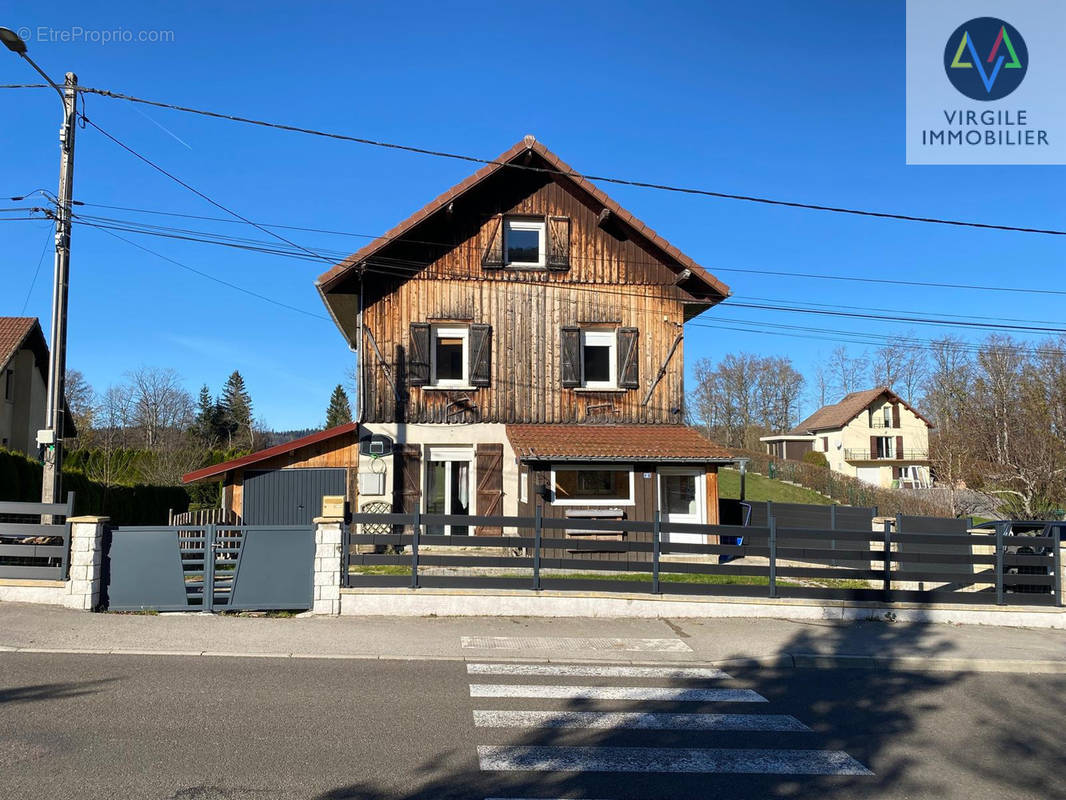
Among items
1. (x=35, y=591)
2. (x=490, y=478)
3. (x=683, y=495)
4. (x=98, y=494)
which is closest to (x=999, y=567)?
(x=683, y=495)

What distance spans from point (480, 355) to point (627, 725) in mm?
12769

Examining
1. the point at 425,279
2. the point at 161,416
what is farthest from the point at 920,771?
the point at 161,416

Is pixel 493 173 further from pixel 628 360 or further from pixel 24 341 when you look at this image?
pixel 24 341

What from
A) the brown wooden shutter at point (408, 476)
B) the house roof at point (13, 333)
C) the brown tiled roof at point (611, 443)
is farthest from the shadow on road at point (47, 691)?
the house roof at point (13, 333)

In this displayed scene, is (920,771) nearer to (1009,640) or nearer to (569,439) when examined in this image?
(1009,640)

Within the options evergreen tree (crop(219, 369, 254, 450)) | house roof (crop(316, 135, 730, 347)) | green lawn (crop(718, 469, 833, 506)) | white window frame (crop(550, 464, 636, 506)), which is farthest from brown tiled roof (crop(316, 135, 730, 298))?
evergreen tree (crop(219, 369, 254, 450))

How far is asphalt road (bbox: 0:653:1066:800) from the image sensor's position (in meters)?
5.34

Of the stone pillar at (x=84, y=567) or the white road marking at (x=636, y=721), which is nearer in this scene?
the white road marking at (x=636, y=721)

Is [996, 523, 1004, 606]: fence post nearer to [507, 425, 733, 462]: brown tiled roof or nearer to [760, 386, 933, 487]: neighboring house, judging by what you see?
[507, 425, 733, 462]: brown tiled roof

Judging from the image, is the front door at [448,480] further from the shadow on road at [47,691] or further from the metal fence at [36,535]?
the shadow on road at [47,691]

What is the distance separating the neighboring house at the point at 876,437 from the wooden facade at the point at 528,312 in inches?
1959

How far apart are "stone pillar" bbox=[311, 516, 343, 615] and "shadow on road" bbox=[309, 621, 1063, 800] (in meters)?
4.92

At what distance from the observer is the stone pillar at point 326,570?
11086 millimetres

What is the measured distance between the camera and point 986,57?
593 inches
